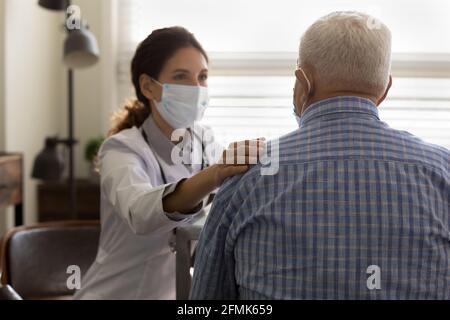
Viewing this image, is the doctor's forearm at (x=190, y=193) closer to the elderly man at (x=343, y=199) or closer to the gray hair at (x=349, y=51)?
the elderly man at (x=343, y=199)

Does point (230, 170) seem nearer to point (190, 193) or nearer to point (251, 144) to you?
point (251, 144)

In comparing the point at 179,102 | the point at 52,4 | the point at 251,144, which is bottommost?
the point at 251,144

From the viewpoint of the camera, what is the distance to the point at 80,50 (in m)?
3.09

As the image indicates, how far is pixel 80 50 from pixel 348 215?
2392mm

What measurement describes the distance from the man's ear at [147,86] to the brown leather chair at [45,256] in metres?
0.51

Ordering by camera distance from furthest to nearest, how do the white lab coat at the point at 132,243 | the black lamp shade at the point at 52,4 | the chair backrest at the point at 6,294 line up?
the black lamp shade at the point at 52,4 → the white lab coat at the point at 132,243 → the chair backrest at the point at 6,294

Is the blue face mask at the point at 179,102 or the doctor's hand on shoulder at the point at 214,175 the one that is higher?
the blue face mask at the point at 179,102

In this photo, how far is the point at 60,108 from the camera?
3.74 m

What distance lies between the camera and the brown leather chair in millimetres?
1827

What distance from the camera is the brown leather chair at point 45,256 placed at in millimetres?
1827

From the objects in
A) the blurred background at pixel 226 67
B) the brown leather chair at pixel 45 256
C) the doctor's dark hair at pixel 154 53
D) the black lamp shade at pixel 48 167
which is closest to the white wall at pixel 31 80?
the blurred background at pixel 226 67

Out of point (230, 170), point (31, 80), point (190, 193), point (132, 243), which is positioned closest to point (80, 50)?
point (31, 80)
